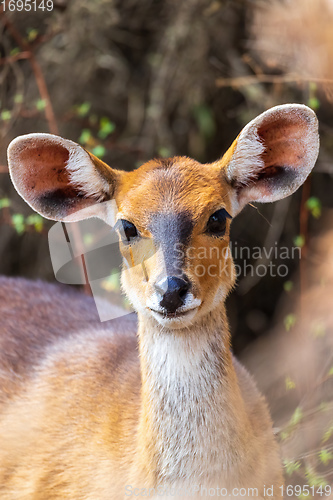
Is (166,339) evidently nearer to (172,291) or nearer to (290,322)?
(172,291)

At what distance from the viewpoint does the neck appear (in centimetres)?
235

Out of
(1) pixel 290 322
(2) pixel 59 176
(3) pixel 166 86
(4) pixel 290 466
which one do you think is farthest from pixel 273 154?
(3) pixel 166 86

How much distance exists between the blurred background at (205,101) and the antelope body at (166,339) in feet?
4.61

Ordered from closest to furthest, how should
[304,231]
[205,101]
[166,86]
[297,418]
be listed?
[297,418], [304,231], [205,101], [166,86]

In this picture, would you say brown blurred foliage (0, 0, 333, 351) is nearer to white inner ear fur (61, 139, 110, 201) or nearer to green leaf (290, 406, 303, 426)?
green leaf (290, 406, 303, 426)

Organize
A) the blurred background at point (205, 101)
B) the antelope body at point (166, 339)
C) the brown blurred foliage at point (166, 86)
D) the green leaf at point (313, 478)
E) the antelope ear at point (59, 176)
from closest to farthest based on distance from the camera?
the antelope body at point (166, 339) < the antelope ear at point (59, 176) < the green leaf at point (313, 478) < the blurred background at point (205, 101) < the brown blurred foliage at point (166, 86)

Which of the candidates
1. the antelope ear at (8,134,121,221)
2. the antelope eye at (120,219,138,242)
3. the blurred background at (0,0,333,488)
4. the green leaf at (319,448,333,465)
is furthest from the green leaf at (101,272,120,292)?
the green leaf at (319,448,333,465)

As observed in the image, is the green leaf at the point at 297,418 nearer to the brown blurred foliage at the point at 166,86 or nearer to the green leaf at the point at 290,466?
the green leaf at the point at 290,466

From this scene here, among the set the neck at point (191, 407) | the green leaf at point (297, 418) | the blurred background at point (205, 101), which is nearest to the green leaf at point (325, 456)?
the green leaf at point (297, 418)

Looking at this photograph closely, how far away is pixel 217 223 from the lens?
243cm

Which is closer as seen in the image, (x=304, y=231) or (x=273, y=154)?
(x=273, y=154)

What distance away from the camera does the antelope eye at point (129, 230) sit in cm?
244

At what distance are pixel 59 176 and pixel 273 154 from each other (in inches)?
35.7

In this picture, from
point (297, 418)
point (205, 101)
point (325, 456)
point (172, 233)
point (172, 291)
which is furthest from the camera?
point (205, 101)
